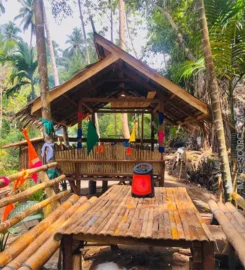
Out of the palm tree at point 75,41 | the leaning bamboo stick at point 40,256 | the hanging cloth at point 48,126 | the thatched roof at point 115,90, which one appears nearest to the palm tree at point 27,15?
the palm tree at point 75,41

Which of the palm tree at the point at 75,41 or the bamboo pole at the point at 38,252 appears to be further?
the palm tree at the point at 75,41

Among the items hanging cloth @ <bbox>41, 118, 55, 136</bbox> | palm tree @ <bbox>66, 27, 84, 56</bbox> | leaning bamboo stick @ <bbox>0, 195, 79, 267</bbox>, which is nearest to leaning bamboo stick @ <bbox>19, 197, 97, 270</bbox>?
leaning bamboo stick @ <bbox>0, 195, 79, 267</bbox>

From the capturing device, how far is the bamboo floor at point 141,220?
7.28 feet

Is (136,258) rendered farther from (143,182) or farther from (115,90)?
(115,90)

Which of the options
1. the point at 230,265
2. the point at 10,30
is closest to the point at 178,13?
the point at 230,265

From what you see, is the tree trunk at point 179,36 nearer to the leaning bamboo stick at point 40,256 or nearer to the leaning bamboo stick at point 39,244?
the leaning bamboo stick at point 39,244

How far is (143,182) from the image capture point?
138 inches

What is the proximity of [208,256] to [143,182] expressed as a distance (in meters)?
1.40

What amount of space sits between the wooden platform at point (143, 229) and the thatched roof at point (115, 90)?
361 cm

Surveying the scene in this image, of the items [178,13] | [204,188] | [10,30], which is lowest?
[204,188]

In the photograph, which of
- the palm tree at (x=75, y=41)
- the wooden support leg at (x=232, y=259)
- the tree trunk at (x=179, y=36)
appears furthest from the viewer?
the palm tree at (x=75, y=41)

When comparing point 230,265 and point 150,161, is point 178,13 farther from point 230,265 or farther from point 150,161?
point 230,265

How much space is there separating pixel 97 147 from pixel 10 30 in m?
35.0

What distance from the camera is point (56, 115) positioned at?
27.2 feet
